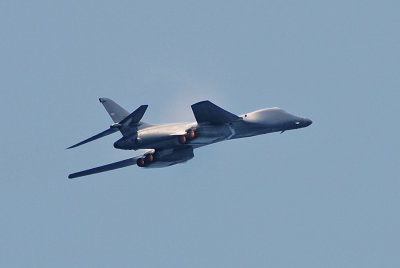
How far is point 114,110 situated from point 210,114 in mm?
6671

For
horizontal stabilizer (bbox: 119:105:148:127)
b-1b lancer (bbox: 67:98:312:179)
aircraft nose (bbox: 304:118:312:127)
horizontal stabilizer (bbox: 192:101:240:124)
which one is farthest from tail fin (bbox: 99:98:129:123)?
aircraft nose (bbox: 304:118:312:127)

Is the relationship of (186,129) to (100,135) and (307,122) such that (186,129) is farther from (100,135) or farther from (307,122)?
(307,122)

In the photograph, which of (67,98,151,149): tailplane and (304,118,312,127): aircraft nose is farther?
(304,118,312,127): aircraft nose

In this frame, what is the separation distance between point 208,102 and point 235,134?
471cm

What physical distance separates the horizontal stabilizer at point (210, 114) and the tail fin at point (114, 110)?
17.0 ft

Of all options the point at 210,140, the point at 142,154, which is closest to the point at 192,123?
the point at 210,140

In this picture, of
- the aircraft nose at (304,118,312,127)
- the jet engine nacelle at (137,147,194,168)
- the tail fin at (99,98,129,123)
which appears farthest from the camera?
the aircraft nose at (304,118,312,127)

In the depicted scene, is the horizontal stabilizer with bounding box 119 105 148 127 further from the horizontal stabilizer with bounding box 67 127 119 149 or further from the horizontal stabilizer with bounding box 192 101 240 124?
the horizontal stabilizer with bounding box 192 101 240 124

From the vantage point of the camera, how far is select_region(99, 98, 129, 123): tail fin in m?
57.0

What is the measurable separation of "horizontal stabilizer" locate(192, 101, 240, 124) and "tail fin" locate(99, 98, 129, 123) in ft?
17.0

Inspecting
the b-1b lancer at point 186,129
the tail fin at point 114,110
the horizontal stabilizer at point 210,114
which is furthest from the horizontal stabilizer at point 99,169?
the horizontal stabilizer at point 210,114

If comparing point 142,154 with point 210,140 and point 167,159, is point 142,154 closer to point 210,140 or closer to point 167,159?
point 167,159

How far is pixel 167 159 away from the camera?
5897cm

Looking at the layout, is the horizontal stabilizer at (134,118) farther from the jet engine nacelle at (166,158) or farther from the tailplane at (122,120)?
the jet engine nacelle at (166,158)
